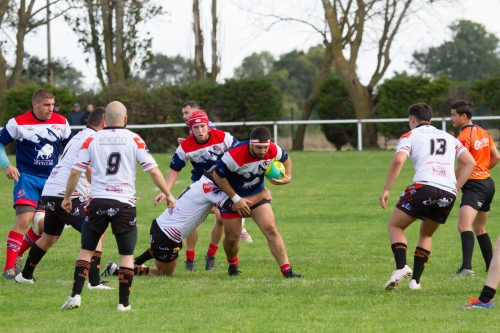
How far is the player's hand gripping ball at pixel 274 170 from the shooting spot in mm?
8641

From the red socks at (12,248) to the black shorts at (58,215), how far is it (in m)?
A: 0.80

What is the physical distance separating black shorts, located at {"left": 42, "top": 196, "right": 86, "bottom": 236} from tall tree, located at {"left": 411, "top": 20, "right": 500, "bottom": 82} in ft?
212

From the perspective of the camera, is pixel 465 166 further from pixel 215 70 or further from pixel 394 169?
pixel 215 70

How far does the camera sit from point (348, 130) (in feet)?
103

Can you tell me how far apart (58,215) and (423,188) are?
3.62 m

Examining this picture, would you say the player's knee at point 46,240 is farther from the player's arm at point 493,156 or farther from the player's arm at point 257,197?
the player's arm at point 493,156

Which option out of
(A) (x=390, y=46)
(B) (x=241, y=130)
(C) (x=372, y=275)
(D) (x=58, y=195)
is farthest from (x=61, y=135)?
(A) (x=390, y=46)

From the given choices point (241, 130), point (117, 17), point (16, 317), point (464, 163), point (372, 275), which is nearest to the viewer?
point (16, 317)

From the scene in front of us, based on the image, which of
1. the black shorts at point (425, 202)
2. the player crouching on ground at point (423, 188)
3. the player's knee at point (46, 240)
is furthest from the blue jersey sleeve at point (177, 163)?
the black shorts at point (425, 202)

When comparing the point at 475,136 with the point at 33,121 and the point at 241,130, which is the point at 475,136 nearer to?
the point at 33,121

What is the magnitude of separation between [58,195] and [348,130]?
24.0m

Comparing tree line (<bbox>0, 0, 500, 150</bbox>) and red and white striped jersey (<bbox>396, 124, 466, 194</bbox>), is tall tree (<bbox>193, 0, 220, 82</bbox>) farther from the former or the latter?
red and white striped jersey (<bbox>396, 124, 466, 194</bbox>)

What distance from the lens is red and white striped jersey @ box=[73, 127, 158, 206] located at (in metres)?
6.79

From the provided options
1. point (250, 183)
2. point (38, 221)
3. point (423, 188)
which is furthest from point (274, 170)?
point (38, 221)
